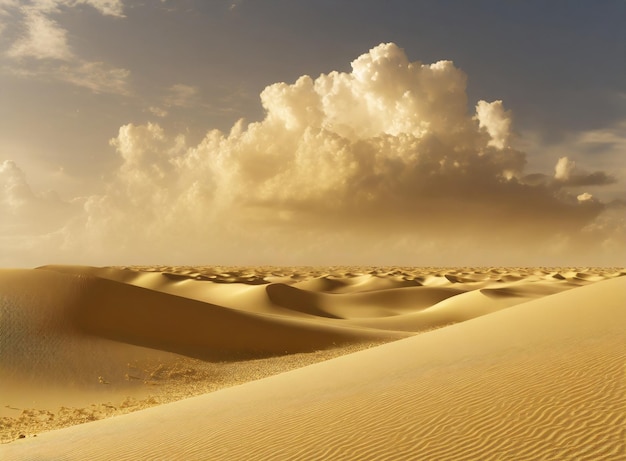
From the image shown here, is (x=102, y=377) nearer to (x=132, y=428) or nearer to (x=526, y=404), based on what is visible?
(x=132, y=428)

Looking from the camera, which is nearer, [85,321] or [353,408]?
[353,408]

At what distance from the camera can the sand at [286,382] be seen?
23.0 feet

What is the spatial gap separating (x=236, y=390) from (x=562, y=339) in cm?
742

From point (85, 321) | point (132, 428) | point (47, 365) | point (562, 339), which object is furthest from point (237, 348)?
point (562, 339)

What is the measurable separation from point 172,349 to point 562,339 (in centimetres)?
1580

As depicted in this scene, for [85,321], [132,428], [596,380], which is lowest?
[132,428]

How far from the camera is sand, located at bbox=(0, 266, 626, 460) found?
7.00 meters

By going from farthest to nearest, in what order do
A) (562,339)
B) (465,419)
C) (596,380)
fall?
(562,339) → (596,380) → (465,419)

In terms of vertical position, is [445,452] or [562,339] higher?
[562,339]

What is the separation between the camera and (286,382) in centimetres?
1312

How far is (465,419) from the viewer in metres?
7.31

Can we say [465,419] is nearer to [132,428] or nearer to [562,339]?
[562,339]

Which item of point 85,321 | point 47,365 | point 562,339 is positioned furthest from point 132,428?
point 85,321

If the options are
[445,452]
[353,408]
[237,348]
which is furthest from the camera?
[237,348]
